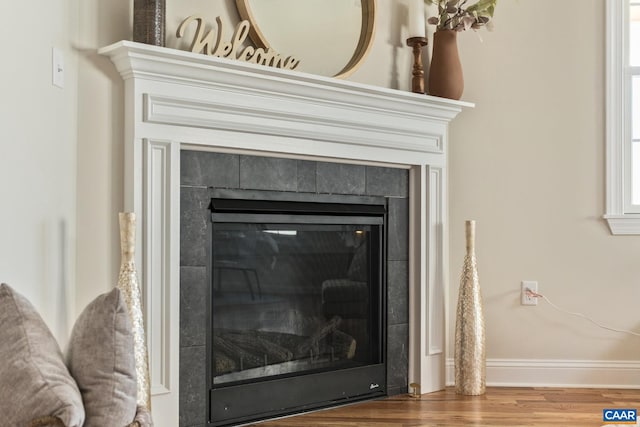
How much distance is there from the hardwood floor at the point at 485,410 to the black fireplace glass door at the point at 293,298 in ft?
0.70

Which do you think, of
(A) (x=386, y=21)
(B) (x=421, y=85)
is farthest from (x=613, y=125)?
(A) (x=386, y=21)

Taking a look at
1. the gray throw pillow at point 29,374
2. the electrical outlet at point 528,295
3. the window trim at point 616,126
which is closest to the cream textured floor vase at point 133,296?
the gray throw pillow at point 29,374

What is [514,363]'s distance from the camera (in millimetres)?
3697

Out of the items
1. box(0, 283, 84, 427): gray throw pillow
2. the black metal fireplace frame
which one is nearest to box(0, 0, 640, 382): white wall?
the black metal fireplace frame

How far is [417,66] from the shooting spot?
11.5 ft

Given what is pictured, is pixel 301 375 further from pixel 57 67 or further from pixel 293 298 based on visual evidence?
pixel 57 67

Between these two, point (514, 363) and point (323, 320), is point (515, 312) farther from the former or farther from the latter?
point (323, 320)

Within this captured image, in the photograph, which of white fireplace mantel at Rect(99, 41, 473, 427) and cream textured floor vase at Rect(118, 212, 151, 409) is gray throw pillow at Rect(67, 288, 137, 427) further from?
white fireplace mantel at Rect(99, 41, 473, 427)

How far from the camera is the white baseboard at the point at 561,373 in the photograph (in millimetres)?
3684

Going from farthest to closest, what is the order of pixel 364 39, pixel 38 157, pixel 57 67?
1. pixel 364 39
2. pixel 57 67
3. pixel 38 157

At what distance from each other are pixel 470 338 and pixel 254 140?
1358 mm

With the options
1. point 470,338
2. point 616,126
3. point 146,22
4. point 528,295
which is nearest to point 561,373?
point 528,295

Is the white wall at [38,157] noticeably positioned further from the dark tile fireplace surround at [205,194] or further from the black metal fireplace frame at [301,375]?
the black metal fireplace frame at [301,375]

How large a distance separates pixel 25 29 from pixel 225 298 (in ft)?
4.00
